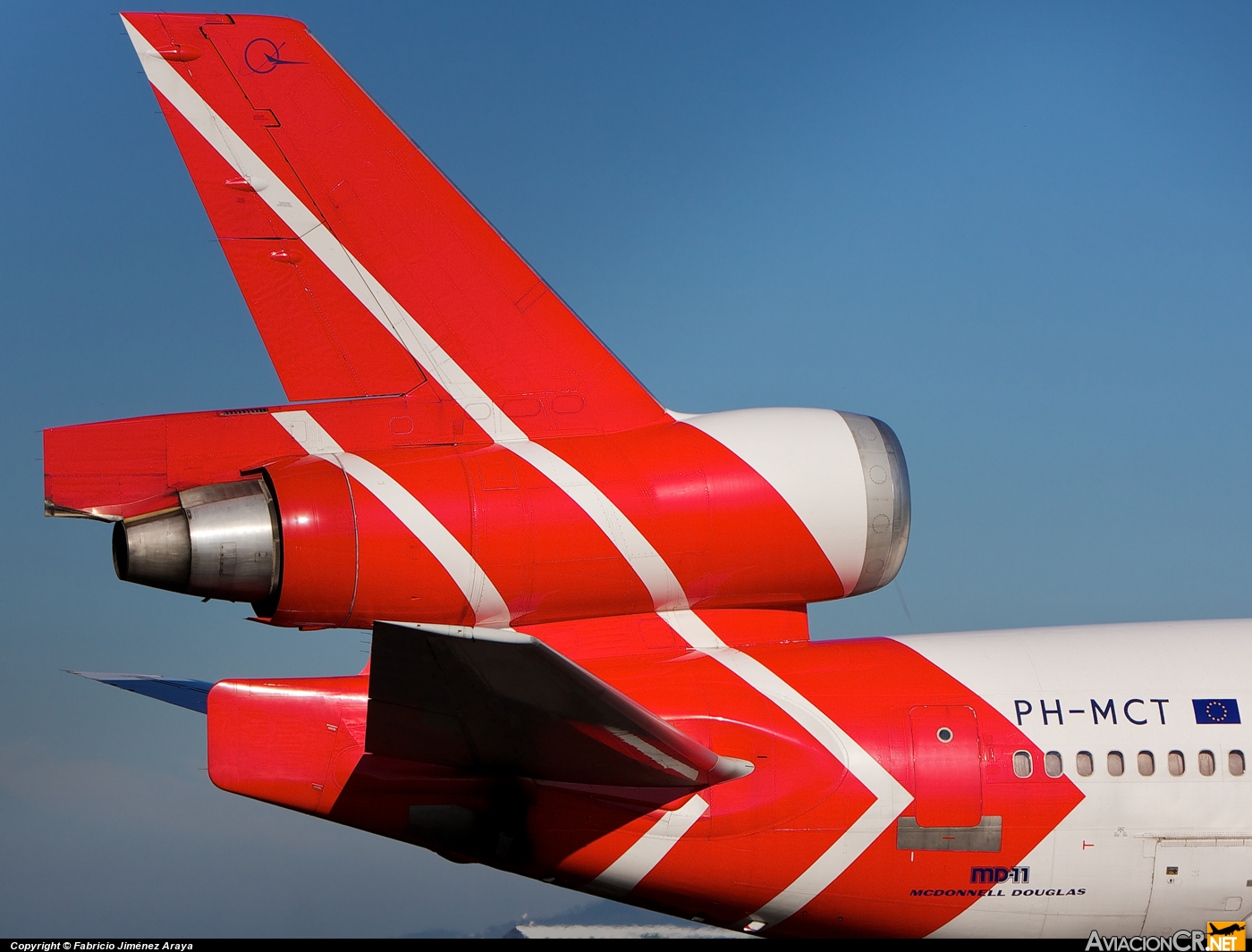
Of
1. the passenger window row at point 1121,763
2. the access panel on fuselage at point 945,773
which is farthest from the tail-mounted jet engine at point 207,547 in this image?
the passenger window row at point 1121,763

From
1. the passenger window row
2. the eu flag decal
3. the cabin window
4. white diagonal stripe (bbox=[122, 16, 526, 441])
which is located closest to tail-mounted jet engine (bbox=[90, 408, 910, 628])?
white diagonal stripe (bbox=[122, 16, 526, 441])

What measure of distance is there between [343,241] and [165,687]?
4.73 m

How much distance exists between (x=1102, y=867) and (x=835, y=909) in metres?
2.35

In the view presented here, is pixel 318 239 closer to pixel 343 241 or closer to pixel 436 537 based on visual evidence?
pixel 343 241

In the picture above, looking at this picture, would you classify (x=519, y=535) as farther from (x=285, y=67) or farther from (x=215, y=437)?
(x=285, y=67)

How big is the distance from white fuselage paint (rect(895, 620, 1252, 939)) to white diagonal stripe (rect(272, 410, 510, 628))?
422cm

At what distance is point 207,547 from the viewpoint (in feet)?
24.1

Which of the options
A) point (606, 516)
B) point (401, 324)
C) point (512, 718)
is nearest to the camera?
point (512, 718)

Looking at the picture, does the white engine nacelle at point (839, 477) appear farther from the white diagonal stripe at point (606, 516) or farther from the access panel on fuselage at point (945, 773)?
the access panel on fuselage at point (945, 773)

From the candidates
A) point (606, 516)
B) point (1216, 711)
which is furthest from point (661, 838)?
point (1216, 711)

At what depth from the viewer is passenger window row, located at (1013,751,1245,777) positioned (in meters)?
9.30

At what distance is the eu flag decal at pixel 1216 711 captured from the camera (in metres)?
9.71

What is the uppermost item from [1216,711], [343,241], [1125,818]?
[343,241]

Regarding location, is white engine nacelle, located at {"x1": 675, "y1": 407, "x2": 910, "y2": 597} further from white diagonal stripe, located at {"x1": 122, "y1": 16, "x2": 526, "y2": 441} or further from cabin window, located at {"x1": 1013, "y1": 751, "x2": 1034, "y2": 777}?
cabin window, located at {"x1": 1013, "y1": 751, "x2": 1034, "y2": 777}
